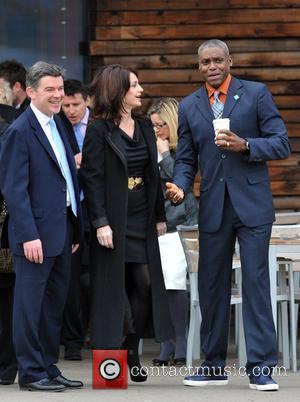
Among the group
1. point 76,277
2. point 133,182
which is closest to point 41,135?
point 133,182

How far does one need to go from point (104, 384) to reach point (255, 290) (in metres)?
1.10

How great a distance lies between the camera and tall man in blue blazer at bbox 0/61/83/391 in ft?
25.8

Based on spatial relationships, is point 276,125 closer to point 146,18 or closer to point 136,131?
point 136,131

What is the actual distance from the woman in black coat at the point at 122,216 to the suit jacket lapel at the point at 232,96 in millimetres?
525

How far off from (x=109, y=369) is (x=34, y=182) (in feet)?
4.05

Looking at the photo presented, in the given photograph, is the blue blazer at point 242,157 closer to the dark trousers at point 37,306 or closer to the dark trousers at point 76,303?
the dark trousers at point 37,306

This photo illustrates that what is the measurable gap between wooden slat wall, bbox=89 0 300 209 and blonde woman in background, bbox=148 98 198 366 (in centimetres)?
152

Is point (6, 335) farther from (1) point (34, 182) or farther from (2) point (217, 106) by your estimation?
(2) point (217, 106)

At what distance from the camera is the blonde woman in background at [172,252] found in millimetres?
9797

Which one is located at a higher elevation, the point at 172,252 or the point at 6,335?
the point at 172,252

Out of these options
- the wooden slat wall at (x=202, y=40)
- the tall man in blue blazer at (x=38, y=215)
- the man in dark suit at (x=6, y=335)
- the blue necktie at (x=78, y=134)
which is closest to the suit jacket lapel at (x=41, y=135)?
the tall man in blue blazer at (x=38, y=215)

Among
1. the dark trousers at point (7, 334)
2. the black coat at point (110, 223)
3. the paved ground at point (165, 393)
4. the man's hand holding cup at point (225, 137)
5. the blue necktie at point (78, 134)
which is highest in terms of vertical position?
the blue necktie at point (78, 134)

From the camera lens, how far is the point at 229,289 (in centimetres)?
828

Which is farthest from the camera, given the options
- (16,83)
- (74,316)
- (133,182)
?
(74,316)
